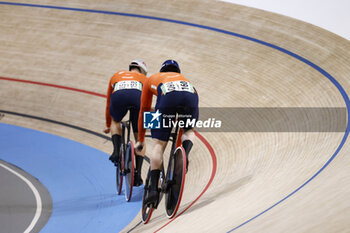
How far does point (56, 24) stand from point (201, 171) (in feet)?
15.2

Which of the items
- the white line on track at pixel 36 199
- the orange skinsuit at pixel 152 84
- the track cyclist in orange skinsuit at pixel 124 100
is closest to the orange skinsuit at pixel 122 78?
the track cyclist in orange skinsuit at pixel 124 100

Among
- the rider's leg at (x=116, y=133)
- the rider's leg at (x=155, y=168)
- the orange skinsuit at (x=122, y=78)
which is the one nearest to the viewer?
the rider's leg at (x=155, y=168)

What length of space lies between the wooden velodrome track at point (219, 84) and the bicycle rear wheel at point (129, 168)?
0.36m

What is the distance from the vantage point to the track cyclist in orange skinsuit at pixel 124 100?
384cm

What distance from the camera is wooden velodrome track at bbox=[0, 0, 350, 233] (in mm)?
2705

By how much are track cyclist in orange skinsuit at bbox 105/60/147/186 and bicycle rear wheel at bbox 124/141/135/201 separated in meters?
0.06

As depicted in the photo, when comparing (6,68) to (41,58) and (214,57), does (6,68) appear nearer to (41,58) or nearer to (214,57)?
(41,58)

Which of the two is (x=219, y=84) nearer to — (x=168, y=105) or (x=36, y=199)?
(x=36, y=199)

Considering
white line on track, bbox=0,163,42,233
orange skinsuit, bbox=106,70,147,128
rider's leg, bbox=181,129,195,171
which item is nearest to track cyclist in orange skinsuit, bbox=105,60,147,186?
orange skinsuit, bbox=106,70,147,128

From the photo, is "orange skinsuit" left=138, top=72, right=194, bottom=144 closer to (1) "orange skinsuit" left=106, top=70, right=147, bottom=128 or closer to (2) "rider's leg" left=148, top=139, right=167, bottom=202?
(2) "rider's leg" left=148, top=139, right=167, bottom=202

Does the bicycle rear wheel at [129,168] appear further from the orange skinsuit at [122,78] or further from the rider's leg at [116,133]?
the orange skinsuit at [122,78]

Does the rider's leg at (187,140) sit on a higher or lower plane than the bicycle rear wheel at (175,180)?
higher

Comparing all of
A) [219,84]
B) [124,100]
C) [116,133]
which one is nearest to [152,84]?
[124,100]

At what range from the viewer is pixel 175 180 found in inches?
122
